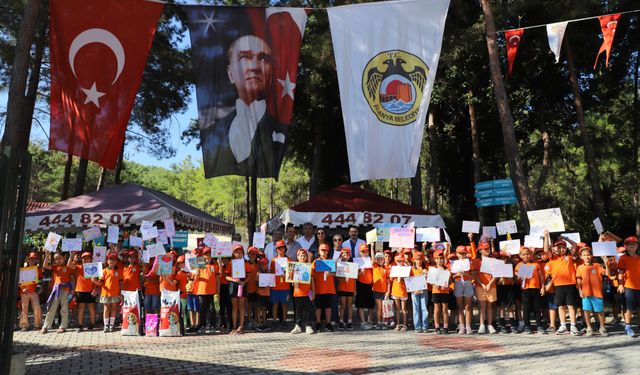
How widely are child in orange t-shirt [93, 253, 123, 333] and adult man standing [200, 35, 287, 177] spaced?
309 cm

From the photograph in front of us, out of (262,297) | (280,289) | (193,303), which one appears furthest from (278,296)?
(193,303)

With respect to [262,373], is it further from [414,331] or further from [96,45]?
[96,45]

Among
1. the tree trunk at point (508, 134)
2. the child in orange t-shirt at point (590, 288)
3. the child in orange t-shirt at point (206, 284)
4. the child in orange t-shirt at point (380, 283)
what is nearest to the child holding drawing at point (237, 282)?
the child in orange t-shirt at point (206, 284)

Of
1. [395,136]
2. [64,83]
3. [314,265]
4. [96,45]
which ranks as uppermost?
[96,45]

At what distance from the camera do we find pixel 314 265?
10.9 m

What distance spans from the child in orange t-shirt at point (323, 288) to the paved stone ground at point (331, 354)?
795 millimetres

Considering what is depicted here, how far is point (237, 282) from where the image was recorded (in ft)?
35.4

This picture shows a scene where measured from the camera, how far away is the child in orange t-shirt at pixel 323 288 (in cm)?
1088

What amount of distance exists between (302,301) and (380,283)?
72.0 inches

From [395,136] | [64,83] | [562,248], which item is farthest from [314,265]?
[64,83]

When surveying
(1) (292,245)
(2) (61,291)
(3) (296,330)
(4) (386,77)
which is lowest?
(3) (296,330)

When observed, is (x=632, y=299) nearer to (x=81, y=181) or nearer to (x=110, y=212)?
(x=110, y=212)

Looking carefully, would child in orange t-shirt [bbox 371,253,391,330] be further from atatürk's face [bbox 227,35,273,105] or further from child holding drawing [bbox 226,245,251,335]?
atatürk's face [bbox 227,35,273,105]

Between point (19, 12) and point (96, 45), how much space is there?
8.69 metres
